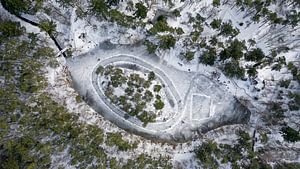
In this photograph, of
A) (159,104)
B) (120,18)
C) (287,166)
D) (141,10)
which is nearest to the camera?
(287,166)

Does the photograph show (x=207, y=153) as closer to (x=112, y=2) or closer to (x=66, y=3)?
(x=112, y=2)

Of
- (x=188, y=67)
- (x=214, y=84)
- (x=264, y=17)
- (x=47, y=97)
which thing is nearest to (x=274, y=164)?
(x=214, y=84)

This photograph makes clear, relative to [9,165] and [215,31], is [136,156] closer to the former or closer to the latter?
[9,165]

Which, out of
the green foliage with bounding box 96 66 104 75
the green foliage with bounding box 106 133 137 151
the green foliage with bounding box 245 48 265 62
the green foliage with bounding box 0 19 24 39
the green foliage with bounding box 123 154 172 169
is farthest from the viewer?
the green foliage with bounding box 245 48 265 62

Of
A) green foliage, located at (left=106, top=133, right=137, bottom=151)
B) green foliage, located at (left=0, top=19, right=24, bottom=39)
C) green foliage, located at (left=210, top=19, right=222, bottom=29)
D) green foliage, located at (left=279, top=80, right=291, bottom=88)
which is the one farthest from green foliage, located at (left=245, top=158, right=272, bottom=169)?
green foliage, located at (left=0, top=19, right=24, bottom=39)

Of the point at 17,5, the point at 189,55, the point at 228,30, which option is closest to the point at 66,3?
the point at 17,5

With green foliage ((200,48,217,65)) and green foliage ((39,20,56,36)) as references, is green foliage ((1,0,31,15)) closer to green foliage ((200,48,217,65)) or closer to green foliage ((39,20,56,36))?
green foliage ((39,20,56,36))
